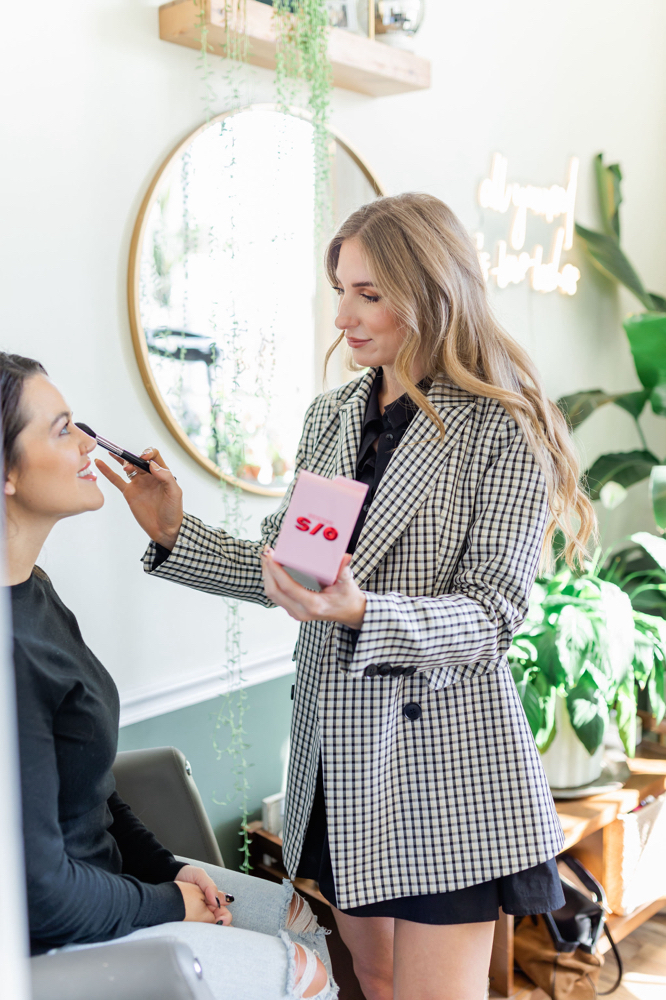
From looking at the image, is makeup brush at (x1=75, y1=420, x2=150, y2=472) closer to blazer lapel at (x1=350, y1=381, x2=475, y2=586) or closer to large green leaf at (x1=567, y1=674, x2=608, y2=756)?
blazer lapel at (x1=350, y1=381, x2=475, y2=586)

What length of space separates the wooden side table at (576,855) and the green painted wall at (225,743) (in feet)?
0.25

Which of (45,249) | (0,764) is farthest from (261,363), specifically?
(0,764)

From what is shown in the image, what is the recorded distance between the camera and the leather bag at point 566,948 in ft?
6.46

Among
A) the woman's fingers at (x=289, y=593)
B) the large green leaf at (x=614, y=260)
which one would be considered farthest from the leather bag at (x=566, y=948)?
the large green leaf at (x=614, y=260)

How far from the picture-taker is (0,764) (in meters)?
0.47

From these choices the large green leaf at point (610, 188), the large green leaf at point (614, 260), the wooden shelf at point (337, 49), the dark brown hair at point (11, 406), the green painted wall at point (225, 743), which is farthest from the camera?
the large green leaf at point (610, 188)

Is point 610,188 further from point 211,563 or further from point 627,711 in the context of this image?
point 211,563

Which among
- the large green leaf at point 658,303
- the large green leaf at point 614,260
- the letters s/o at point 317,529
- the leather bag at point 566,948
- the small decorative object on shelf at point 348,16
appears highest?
the small decorative object on shelf at point 348,16

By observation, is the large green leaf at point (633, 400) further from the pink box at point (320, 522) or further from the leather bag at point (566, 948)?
the pink box at point (320, 522)

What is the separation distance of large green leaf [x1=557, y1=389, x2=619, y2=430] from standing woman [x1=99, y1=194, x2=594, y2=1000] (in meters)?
1.49

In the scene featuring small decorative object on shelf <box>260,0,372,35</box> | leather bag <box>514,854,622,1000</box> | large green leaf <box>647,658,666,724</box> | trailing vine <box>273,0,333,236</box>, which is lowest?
leather bag <box>514,854,622,1000</box>

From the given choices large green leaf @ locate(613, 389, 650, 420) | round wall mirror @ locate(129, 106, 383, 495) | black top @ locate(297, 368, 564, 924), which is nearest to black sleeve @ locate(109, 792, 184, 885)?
black top @ locate(297, 368, 564, 924)

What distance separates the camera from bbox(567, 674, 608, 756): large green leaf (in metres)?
2.08

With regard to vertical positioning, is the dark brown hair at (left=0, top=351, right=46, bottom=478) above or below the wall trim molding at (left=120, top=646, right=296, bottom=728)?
above
